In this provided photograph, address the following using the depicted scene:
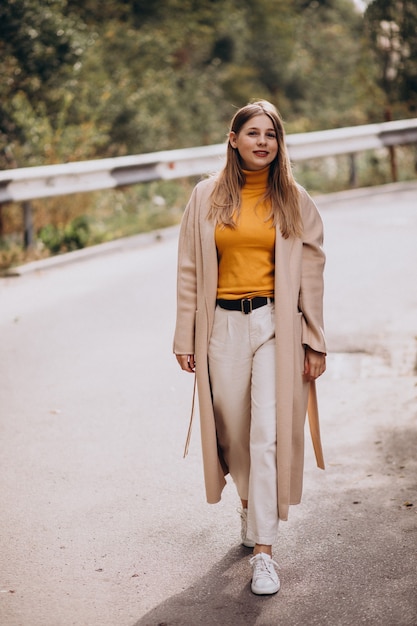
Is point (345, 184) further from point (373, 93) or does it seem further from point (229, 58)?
point (229, 58)

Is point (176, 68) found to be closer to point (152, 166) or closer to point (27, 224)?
point (152, 166)

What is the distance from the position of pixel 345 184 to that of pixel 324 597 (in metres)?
13.3

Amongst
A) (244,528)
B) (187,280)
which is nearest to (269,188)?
(187,280)

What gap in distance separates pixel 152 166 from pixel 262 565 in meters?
9.46

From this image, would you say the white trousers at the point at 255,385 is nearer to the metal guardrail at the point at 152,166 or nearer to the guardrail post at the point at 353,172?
the metal guardrail at the point at 152,166

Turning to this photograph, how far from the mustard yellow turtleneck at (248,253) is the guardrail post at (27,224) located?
7.29 meters

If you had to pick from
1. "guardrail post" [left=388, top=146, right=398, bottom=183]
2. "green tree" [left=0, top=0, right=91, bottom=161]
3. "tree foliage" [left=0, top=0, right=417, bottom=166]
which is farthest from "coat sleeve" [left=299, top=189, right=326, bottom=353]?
"guardrail post" [left=388, top=146, right=398, bottom=183]

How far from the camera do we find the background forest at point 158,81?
13891mm

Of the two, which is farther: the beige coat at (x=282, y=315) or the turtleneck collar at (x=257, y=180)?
the turtleneck collar at (x=257, y=180)

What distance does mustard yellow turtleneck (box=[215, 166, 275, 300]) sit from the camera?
4324 mm

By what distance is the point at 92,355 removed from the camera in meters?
7.86

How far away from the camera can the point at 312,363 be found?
445 centimetres

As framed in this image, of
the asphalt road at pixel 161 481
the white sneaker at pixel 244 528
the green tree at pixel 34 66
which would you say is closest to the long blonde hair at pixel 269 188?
the white sneaker at pixel 244 528

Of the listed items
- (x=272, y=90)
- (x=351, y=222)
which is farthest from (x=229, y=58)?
(x=351, y=222)
